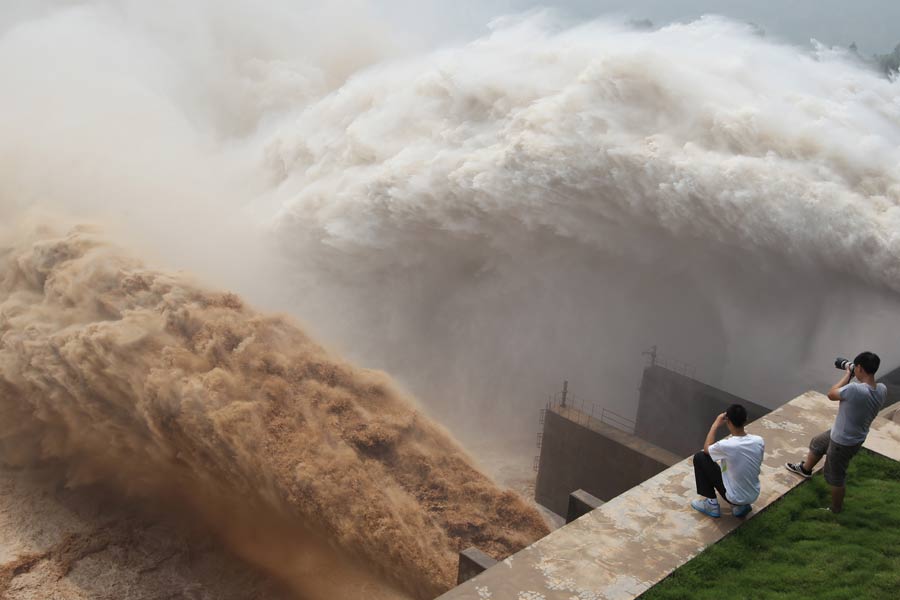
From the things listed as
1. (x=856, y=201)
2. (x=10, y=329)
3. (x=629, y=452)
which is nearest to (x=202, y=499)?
(x=10, y=329)

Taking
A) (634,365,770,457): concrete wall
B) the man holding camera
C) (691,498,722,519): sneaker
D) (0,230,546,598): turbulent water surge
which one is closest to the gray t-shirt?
the man holding camera

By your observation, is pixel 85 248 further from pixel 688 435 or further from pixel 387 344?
pixel 688 435

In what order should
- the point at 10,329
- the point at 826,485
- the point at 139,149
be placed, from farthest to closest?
the point at 139,149
the point at 10,329
the point at 826,485

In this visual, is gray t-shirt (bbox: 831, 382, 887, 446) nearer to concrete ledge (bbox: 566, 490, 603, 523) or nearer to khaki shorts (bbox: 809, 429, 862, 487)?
khaki shorts (bbox: 809, 429, 862, 487)

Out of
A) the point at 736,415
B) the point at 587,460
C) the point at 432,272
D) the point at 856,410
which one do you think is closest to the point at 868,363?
the point at 856,410

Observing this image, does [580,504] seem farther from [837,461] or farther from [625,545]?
[837,461]
